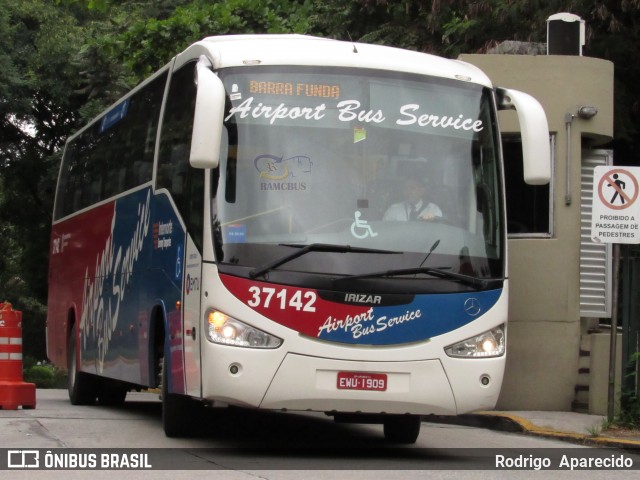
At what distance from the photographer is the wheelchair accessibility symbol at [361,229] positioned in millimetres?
10133

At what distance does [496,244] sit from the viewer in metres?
10.6

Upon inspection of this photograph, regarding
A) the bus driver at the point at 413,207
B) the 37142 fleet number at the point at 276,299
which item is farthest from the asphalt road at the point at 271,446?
the bus driver at the point at 413,207

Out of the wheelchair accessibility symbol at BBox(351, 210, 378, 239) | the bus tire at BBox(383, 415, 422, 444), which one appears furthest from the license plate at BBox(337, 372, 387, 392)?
the bus tire at BBox(383, 415, 422, 444)

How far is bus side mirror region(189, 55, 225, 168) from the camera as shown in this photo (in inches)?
382

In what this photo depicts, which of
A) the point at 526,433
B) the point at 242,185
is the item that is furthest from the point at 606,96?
the point at 242,185

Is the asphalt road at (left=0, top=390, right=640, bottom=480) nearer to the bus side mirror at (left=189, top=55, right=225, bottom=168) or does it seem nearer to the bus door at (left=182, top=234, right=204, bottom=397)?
the bus door at (left=182, top=234, right=204, bottom=397)

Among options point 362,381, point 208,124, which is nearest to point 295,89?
point 208,124

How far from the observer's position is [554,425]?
1390 centimetres

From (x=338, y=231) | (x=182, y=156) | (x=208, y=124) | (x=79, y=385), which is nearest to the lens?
(x=208, y=124)

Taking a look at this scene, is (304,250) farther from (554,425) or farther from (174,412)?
(554,425)

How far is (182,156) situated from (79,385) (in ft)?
21.4

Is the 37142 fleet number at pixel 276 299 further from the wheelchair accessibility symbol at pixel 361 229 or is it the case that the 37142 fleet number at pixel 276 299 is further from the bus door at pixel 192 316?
the wheelchair accessibility symbol at pixel 361 229

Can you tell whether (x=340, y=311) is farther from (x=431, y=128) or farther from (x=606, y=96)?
(x=606, y=96)

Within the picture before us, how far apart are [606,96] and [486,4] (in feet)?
19.7
